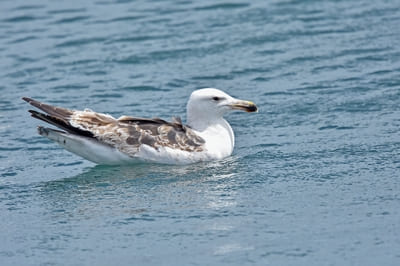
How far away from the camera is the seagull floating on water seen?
10531mm

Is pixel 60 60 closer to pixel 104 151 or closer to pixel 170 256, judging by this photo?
pixel 104 151

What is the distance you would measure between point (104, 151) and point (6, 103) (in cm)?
328

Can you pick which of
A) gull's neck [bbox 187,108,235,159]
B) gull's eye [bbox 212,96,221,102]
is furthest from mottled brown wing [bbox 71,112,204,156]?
gull's eye [bbox 212,96,221,102]

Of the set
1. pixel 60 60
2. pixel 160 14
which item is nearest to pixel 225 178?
pixel 60 60

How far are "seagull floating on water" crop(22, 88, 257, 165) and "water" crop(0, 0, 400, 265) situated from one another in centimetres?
16

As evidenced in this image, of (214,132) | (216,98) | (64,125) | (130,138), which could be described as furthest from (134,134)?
(216,98)

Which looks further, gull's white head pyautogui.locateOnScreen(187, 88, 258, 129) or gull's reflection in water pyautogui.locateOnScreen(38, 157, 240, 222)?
gull's white head pyautogui.locateOnScreen(187, 88, 258, 129)

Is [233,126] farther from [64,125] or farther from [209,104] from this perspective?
[64,125]

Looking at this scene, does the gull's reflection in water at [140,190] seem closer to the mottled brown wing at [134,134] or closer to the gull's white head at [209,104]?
the mottled brown wing at [134,134]

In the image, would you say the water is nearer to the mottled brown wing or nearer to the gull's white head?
the mottled brown wing

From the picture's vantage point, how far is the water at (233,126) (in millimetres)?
8242

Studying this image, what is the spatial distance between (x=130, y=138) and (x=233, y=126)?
74.3 inches

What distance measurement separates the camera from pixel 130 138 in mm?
10625

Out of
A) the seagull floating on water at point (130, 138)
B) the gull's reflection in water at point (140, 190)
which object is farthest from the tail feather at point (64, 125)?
the gull's reflection in water at point (140, 190)
